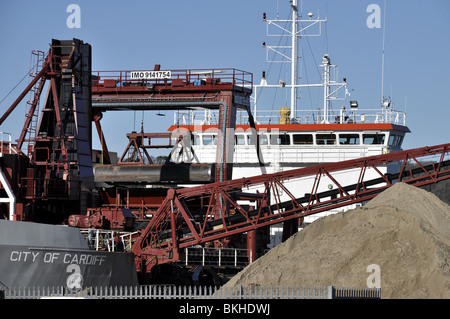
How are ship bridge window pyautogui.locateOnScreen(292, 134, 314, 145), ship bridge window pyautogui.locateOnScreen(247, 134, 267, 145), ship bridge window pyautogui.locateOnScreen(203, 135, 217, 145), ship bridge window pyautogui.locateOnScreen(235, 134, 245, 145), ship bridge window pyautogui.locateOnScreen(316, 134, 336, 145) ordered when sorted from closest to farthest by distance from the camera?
ship bridge window pyautogui.locateOnScreen(316, 134, 336, 145) → ship bridge window pyautogui.locateOnScreen(292, 134, 314, 145) → ship bridge window pyautogui.locateOnScreen(247, 134, 267, 145) → ship bridge window pyautogui.locateOnScreen(235, 134, 245, 145) → ship bridge window pyautogui.locateOnScreen(203, 135, 217, 145)

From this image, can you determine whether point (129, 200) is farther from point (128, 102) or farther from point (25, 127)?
point (25, 127)

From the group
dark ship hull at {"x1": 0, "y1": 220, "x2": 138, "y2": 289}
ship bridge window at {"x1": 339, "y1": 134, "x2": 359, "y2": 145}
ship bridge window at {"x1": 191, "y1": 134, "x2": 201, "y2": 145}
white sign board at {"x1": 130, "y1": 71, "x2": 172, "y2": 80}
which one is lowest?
dark ship hull at {"x1": 0, "y1": 220, "x2": 138, "y2": 289}

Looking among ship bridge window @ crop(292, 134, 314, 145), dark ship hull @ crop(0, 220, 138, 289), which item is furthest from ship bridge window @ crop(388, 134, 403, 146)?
dark ship hull @ crop(0, 220, 138, 289)

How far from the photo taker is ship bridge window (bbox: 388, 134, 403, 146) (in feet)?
178

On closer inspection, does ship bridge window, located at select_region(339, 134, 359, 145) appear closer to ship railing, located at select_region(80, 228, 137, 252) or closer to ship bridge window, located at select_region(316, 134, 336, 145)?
ship bridge window, located at select_region(316, 134, 336, 145)

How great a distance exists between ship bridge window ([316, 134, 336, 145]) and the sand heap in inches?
764

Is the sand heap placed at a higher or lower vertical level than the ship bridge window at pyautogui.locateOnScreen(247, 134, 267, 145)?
lower

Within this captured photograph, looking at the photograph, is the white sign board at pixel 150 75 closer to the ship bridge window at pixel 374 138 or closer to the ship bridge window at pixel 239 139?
the ship bridge window at pixel 239 139

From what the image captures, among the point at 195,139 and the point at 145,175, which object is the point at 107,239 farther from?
the point at 195,139

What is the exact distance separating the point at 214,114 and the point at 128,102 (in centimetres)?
914

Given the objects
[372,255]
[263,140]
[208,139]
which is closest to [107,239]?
[372,255]

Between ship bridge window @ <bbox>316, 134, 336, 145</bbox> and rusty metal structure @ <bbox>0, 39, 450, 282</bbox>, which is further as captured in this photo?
ship bridge window @ <bbox>316, 134, 336, 145</bbox>

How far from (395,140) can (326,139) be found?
178 inches
